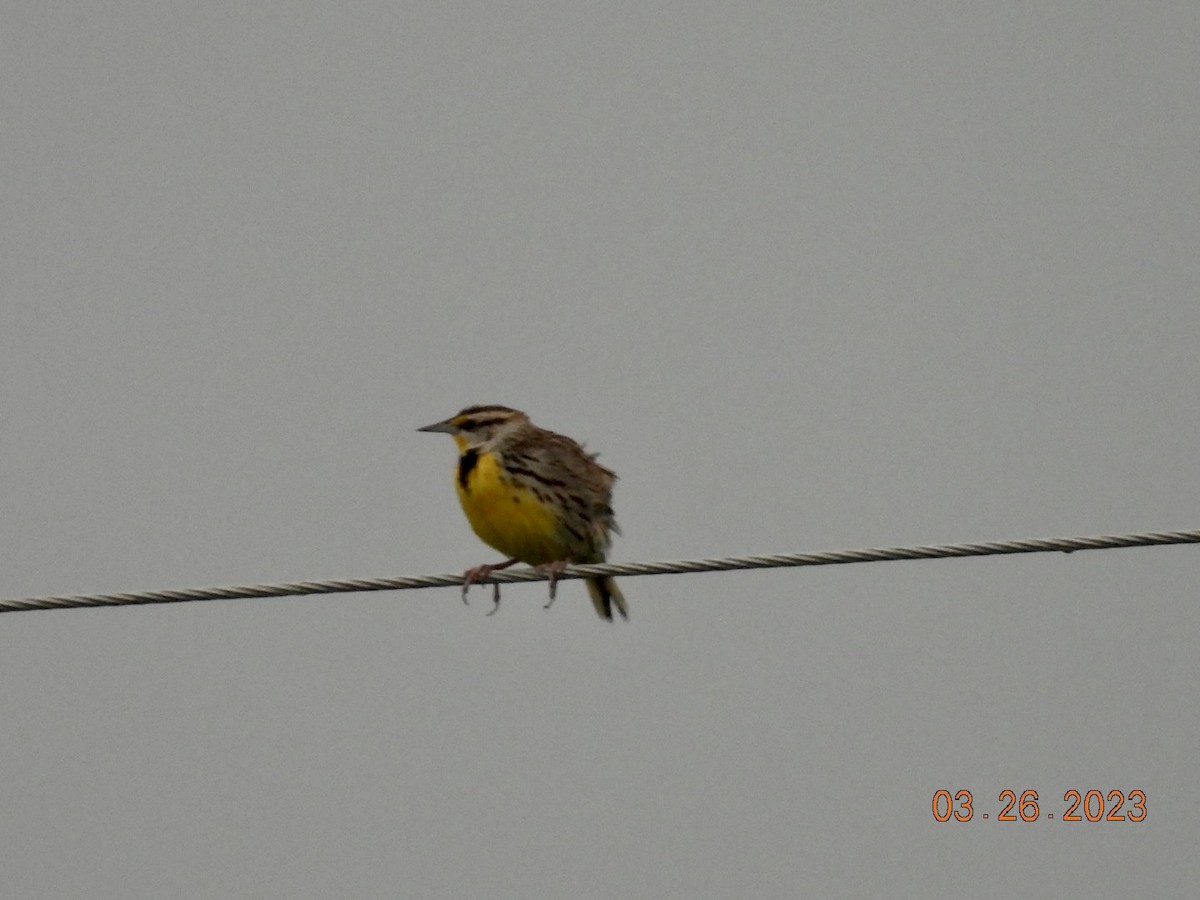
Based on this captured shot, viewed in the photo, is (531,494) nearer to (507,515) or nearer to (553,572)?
(507,515)

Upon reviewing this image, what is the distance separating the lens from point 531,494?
35.8ft

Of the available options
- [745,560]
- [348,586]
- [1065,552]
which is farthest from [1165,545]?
[348,586]

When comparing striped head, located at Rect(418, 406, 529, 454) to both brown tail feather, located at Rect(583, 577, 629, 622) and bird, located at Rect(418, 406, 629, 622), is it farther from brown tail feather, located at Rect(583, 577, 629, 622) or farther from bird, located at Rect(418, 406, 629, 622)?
brown tail feather, located at Rect(583, 577, 629, 622)

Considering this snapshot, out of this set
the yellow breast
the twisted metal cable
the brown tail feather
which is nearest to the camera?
the twisted metal cable

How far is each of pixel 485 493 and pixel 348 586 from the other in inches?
119

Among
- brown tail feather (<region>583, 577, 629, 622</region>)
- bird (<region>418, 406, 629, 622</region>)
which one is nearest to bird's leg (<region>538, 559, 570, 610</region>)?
bird (<region>418, 406, 629, 622</region>)

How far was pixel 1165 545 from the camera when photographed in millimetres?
7109

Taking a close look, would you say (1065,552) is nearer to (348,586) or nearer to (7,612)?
(348,586)

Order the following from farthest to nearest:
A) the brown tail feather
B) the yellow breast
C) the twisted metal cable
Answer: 1. the brown tail feather
2. the yellow breast
3. the twisted metal cable

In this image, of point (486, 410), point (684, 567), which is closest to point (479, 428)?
point (486, 410)

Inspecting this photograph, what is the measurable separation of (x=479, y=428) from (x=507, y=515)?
660 millimetres

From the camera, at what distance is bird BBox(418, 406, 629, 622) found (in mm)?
10844

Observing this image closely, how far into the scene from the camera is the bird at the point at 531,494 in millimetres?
10844

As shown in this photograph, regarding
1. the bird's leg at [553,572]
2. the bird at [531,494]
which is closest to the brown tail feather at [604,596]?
the bird at [531,494]
